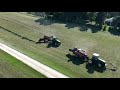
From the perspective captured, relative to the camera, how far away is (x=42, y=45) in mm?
41156

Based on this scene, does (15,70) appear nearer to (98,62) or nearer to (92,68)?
(92,68)

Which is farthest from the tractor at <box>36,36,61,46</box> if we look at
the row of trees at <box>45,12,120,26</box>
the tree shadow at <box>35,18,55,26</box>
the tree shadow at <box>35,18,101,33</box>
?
the row of trees at <box>45,12,120,26</box>

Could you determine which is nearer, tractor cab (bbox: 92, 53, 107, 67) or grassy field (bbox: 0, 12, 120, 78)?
grassy field (bbox: 0, 12, 120, 78)

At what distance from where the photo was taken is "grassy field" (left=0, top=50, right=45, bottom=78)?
88.7 feet

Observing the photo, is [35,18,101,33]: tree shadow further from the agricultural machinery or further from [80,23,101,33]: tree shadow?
the agricultural machinery

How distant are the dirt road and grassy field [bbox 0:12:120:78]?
96 centimetres

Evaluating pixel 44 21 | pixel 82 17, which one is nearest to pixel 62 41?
pixel 82 17

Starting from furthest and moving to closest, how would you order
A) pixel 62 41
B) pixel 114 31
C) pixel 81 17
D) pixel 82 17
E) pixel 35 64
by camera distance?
1. pixel 82 17
2. pixel 81 17
3. pixel 114 31
4. pixel 62 41
5. pixel 35 64

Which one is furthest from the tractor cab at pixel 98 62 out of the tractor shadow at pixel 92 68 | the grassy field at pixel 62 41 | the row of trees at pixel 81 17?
the row of trees at pixel 81 17

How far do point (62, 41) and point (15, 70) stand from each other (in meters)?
17.3

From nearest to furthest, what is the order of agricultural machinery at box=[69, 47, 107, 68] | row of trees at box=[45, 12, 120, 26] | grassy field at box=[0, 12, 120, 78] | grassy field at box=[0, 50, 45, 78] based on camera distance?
grassy field at box=[0, 50, 45, 78] → grassy field at box=[0, 12, 120, 78] → agricultural machinery at box=[69, 47, 107, 68] → row of trees at box=[45, 12, 120, 26]

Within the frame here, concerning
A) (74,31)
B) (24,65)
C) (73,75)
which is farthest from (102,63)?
(74,31)

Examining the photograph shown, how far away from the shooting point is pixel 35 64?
1235 inches
